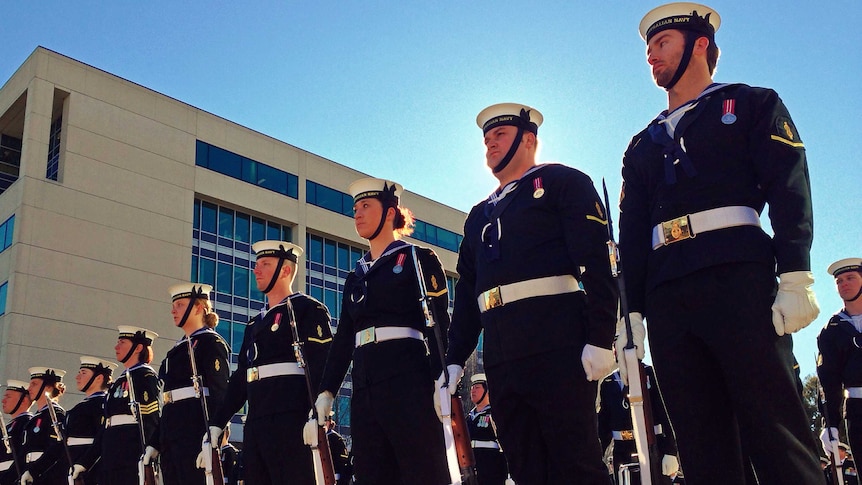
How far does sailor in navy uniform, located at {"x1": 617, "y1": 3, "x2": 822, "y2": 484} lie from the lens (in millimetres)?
3330

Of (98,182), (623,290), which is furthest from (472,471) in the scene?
(98,182)

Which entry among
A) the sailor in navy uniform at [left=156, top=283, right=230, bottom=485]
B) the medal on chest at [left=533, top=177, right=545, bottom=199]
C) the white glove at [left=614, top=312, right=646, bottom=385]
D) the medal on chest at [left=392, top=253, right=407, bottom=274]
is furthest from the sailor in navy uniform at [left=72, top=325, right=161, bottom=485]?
the white glove at [left=614, top=312, right=646, bottom=385]

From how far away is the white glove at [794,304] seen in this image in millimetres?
3277

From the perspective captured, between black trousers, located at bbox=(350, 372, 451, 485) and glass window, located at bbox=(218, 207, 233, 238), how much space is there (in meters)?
32.6

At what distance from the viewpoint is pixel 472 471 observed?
15.7 feet

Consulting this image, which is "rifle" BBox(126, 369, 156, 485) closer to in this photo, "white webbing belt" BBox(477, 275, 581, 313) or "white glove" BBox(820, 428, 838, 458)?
"white webbing belt" BBox(477, 275, 581, 313)

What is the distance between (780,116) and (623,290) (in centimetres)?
100

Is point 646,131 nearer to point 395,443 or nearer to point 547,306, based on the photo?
point 547,306

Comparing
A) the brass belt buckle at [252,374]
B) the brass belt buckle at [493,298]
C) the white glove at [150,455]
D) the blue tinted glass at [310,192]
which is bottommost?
the white glove at [150,455]

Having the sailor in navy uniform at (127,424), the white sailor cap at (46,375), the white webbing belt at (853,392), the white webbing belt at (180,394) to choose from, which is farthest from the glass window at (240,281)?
the white webbing belt at (853,392)

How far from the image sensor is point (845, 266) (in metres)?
8.58

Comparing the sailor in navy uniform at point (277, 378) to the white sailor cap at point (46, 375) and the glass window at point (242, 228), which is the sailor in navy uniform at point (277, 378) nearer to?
the white sailor cap at point (46, 375)

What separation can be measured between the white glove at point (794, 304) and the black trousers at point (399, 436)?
2.67m

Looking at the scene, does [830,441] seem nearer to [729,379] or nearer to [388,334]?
[388,334]
